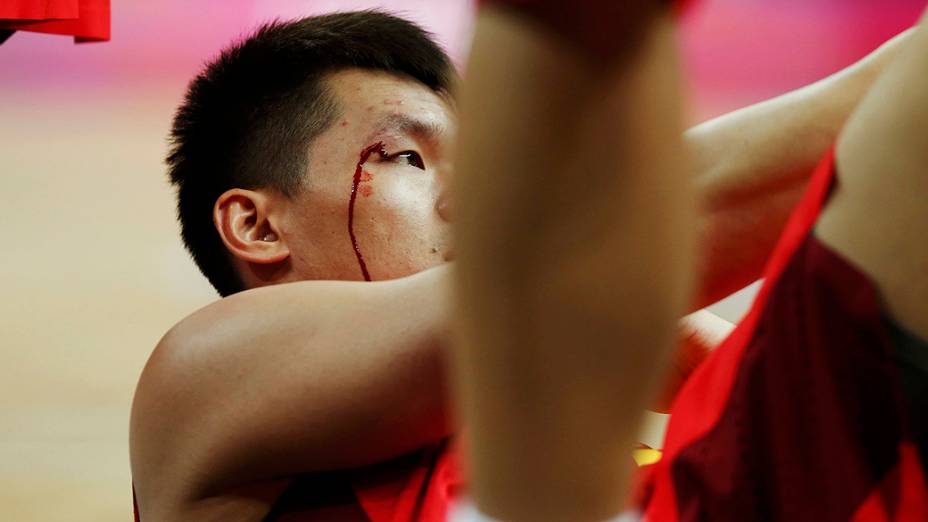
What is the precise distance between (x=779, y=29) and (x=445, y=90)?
1877 millimetres

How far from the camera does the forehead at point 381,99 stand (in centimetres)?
102

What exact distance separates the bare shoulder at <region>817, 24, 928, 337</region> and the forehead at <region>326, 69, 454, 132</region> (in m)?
0.59

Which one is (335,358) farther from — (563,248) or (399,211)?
(563,248)

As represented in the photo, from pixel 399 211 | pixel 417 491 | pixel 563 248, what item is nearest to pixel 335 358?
pixel 417 491

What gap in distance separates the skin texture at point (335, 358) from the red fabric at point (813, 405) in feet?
0.69

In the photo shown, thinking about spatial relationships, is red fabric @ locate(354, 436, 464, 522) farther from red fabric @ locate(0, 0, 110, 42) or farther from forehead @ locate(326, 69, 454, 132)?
red fabric @ locate(0, 0, 110, 42)

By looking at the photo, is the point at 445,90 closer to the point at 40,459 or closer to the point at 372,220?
the point at 372,220

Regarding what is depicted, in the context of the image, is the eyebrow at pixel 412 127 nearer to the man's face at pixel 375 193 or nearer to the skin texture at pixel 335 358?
the man's face at pixel 375 193

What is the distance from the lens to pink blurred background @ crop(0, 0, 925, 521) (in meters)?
2.26

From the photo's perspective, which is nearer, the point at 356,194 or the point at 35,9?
the point at 356,194

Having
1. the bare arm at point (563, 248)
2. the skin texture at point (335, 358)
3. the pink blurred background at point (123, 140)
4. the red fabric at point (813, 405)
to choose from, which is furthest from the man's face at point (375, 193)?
the pink blurred background at point (123, 140)

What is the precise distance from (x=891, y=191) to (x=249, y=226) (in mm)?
695

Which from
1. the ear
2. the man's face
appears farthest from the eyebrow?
the ear

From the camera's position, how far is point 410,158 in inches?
39.3
